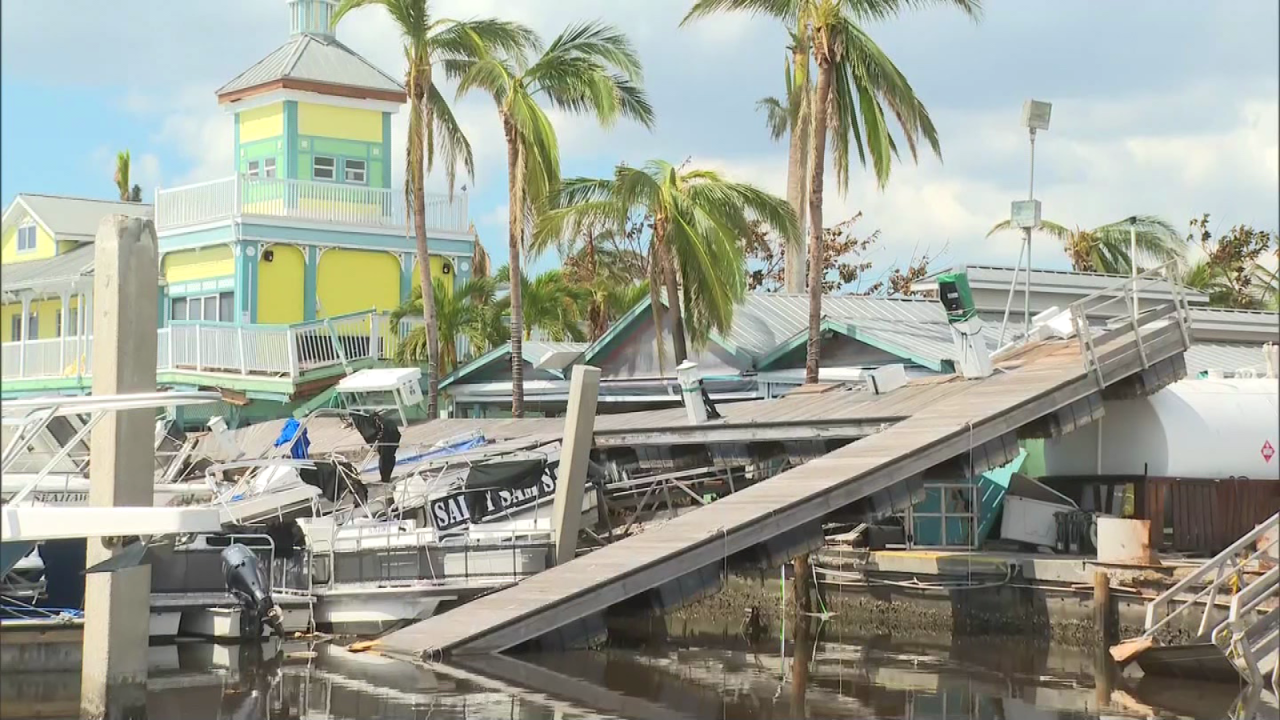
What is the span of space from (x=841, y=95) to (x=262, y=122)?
73.4 ft

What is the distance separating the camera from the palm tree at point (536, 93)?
34062mm

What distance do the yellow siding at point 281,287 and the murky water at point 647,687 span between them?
2172 cm

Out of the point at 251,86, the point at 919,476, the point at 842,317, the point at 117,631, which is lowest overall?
the point at 117,631

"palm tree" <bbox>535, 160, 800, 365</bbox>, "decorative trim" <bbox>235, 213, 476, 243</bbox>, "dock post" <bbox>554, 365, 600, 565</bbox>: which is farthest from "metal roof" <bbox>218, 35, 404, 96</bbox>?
"dock post" <bbox>554, 365, 600, 565</bbox>

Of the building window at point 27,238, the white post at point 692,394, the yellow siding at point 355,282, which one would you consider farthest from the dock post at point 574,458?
the building window at point 27,238

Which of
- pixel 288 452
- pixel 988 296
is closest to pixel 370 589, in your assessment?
pixel 288 452

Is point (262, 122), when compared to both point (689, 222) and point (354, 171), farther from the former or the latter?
point (689, 222)

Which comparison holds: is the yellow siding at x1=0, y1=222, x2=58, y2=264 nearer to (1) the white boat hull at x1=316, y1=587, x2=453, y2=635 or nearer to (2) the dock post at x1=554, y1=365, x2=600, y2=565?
(1) the white boat hull at x1=316, y1=587, x2=453, y2=635

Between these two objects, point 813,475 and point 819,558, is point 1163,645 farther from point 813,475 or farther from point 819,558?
point 819,558

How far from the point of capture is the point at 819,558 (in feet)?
87.8

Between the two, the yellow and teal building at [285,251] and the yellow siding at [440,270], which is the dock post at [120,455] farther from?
the yellow siding at [440,270]

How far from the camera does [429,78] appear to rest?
118ft

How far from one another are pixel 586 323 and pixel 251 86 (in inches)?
467

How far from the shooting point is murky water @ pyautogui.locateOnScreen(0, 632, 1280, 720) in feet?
61.1
